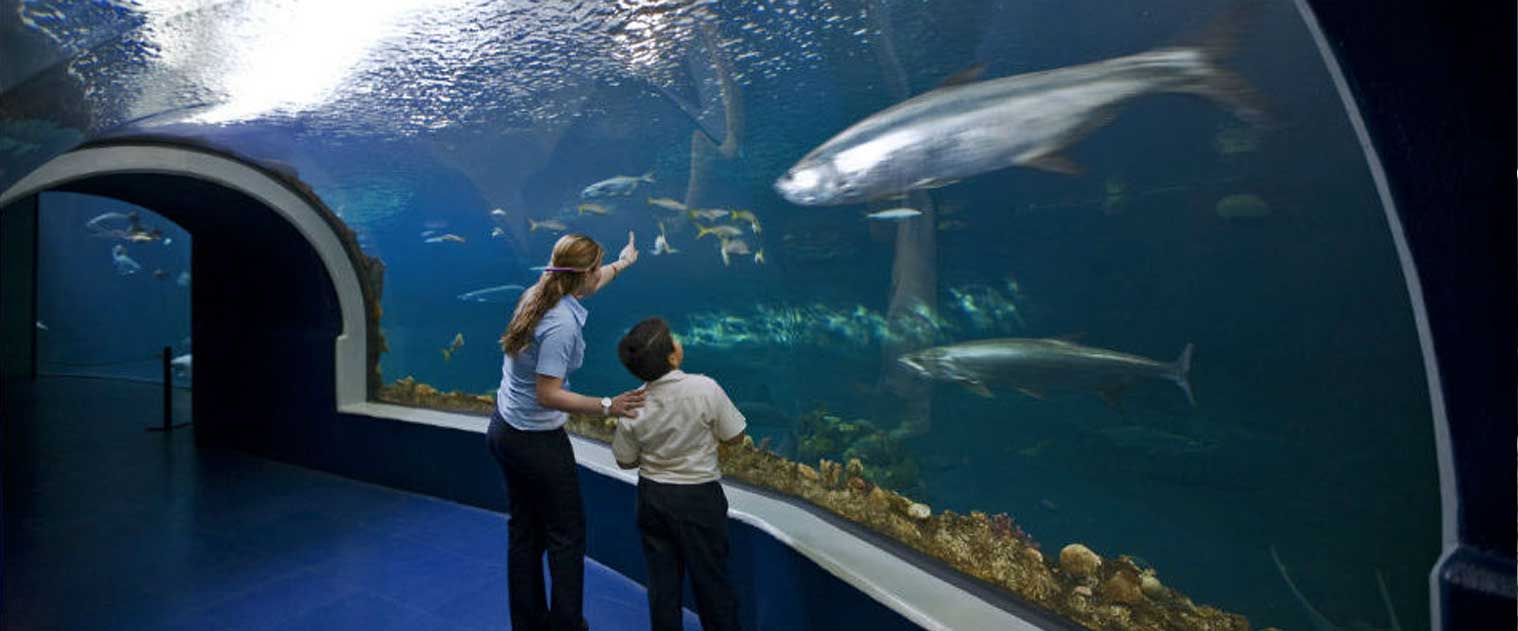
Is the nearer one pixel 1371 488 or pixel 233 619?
pixel 1371 488

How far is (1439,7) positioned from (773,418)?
3.28 meters

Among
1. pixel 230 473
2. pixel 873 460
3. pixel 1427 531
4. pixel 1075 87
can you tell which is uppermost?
pixel 1075 87

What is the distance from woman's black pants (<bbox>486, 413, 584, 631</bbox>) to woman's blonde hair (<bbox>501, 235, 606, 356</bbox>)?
38 cm

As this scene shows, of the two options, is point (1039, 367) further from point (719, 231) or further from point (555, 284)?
point (719, 231)

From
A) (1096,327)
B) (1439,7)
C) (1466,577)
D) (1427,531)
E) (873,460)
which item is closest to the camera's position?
(1439,7)

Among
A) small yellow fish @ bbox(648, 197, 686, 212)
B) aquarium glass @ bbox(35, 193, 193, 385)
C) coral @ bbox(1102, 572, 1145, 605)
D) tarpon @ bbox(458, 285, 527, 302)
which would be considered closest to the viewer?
coral @ bbox(1102, 572, 1145, 605)

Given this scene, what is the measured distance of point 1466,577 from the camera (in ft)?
4.20

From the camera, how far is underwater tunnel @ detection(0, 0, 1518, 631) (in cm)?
139

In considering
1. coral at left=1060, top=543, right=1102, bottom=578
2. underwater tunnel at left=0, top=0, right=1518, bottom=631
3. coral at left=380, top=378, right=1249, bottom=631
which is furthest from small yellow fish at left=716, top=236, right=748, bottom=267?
coral at left=1060, top=543, right=1102, bottom=578

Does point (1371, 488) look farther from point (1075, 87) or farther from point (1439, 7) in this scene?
point (1075, 87)

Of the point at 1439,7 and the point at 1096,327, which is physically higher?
the point at 1439,7

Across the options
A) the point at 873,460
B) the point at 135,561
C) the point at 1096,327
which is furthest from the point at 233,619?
the point at 1096,327

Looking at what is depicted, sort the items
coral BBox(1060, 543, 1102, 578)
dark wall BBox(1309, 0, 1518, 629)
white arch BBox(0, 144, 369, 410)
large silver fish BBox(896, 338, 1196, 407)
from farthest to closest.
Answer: white arch BBox(0, 144, 369, 410) < coral BBox(1060, 543, 1102, 578) < large silver fish BBox(896, 338, 1196, 407) < dark wall BBox(1309, 0, 1518, 629)

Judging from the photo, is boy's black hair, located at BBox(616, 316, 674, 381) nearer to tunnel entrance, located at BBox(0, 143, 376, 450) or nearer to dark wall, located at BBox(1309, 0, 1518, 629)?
dark wall, located at BBox(1309, 0, 1518, 629)
